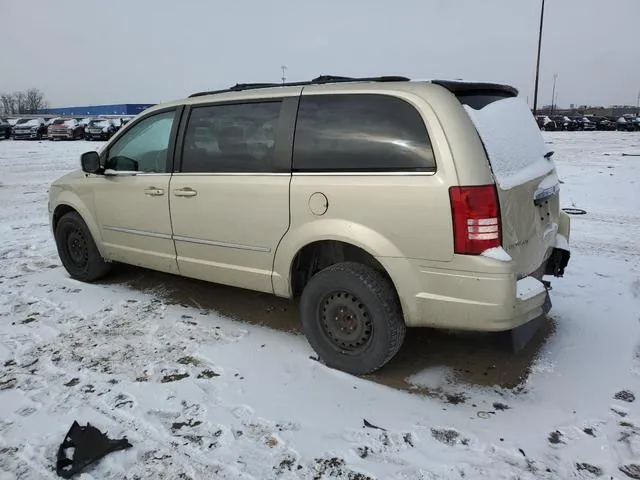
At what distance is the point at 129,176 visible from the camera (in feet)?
15.4

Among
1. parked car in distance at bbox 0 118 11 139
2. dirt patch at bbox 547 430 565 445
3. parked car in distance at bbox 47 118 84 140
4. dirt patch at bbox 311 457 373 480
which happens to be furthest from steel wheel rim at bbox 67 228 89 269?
parked car in distance at bbox 0 118 11 139

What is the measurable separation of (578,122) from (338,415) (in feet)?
163

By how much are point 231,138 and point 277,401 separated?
201 centimetres

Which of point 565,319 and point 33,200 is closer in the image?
point 565,319

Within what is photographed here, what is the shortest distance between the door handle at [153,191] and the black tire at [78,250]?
1.15 m

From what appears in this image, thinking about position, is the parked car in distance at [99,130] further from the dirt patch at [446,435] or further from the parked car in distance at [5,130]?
the dirt patch at [446,435]

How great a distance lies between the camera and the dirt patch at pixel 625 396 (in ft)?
10.3

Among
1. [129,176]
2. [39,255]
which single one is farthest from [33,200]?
[129,176]

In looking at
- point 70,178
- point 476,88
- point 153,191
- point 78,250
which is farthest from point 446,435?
point 70,178

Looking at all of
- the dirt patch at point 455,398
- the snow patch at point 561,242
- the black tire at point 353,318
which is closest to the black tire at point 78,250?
the black tire at point 353,318

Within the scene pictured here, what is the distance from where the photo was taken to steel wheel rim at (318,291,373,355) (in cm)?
340

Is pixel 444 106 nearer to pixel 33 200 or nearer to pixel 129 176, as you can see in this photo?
pixel 129 176

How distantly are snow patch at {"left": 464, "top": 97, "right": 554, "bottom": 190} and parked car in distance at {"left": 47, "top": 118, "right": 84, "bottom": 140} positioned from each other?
1340 inches

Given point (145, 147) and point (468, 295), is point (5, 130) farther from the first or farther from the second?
point (468, 295)
